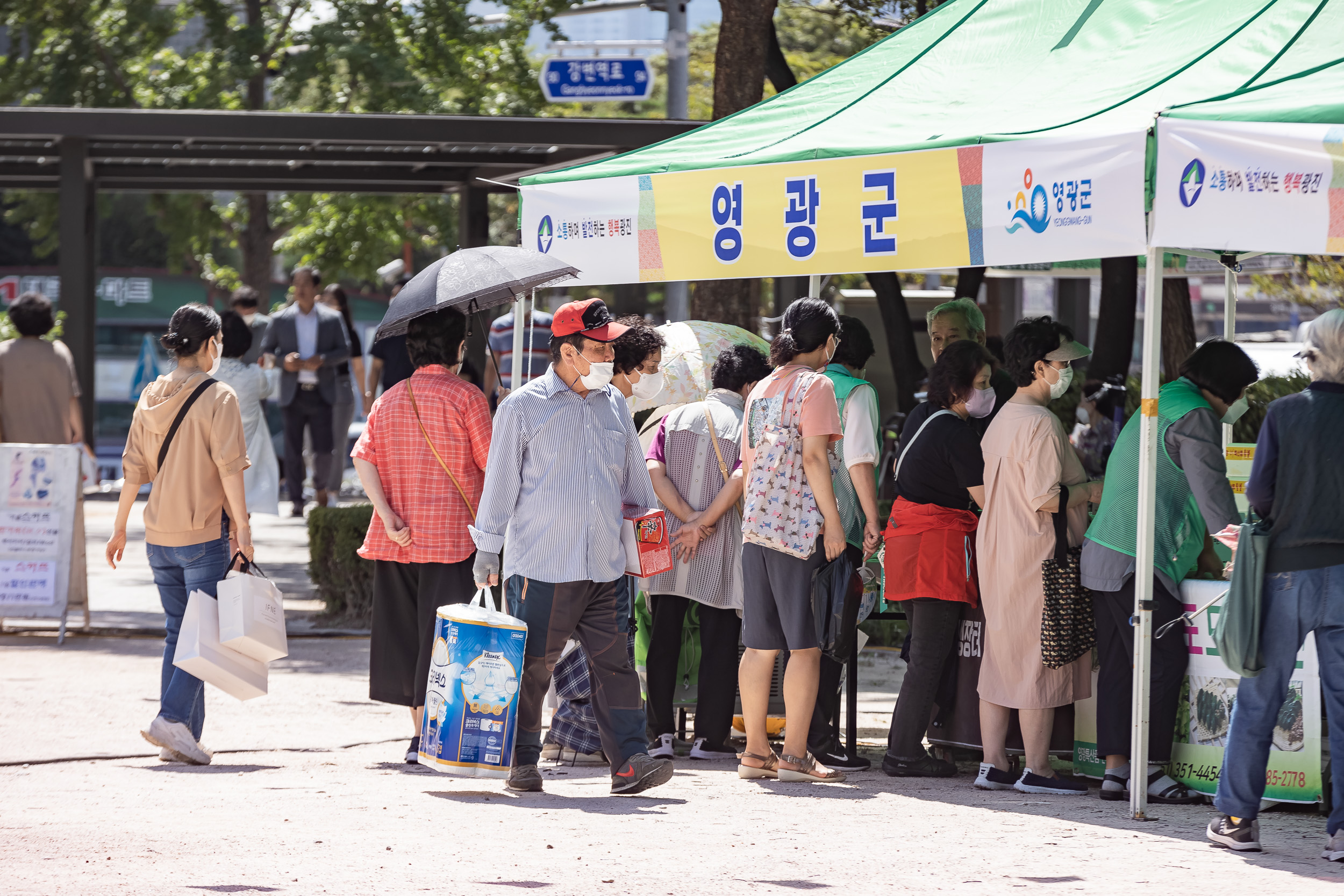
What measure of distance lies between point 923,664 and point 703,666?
1.02 meters

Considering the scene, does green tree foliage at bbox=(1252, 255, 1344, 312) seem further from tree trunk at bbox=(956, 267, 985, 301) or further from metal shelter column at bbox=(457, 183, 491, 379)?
metal shelter column at bbox=(457, 183, 491, 379)

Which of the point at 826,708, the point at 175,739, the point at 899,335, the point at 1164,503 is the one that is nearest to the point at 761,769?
the point at 826,708

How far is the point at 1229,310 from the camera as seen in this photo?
853 centimetres

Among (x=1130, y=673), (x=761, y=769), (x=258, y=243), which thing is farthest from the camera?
(x=258, y=243)

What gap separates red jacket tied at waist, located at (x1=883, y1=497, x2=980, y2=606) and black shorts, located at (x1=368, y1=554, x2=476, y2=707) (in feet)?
5.92

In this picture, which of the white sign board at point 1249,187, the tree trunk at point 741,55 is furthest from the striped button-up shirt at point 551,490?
the tree trunk at point 741,55

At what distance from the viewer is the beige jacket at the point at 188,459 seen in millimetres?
6887

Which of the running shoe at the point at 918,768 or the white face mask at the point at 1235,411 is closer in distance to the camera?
the white face mask at the point at 1235,411

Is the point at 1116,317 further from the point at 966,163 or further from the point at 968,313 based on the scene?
the point at 966,163

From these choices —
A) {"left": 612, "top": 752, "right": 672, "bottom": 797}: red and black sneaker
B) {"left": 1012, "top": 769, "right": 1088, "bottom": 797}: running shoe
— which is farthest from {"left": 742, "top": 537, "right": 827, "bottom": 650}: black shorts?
{"left": 1012, "top": 769, "right": 1088, "bottom": 797}: running shoe

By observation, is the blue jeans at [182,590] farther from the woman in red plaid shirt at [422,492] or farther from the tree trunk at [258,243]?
the tree trunk at [258,243]

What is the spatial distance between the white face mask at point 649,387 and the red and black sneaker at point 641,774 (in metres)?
1.86

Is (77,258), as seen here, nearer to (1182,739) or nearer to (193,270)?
A: (1182,739)

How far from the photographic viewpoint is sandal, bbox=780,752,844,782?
6672 mm
